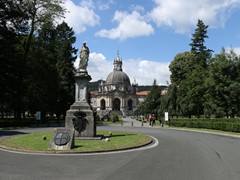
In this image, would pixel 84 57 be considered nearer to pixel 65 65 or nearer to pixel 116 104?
pixel 65 65

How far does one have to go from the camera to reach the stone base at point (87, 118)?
19.4 meters

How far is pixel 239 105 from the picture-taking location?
123 ft

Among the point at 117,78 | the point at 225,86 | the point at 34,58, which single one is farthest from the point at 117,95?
the point at 225,86

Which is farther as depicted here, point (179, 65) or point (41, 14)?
point (179, 65)

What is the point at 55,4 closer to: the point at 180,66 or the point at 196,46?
the point at 196,46

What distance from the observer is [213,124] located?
1302 inches

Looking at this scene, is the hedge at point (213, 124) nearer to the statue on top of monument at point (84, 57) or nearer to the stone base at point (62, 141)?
the statue on top of monument at point (84, 57)

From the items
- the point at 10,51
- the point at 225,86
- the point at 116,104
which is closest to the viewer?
the point at 10,51

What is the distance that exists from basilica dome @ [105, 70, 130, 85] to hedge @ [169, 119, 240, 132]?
98.1 meters

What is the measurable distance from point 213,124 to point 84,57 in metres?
19.2

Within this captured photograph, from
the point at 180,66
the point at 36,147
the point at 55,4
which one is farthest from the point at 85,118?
the point at 180,66

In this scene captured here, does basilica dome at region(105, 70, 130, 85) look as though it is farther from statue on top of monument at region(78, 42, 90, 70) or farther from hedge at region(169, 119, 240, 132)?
statue on top of monument at region(78, 42, 90, 70)

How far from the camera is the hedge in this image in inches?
1144

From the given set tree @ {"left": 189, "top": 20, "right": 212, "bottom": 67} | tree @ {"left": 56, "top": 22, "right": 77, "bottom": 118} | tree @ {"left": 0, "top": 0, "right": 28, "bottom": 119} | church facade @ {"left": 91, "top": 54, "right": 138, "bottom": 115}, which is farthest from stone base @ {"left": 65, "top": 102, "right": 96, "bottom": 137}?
church facade @ {"left": 91, "top": 54, "right": 138, "bottom": 115}
